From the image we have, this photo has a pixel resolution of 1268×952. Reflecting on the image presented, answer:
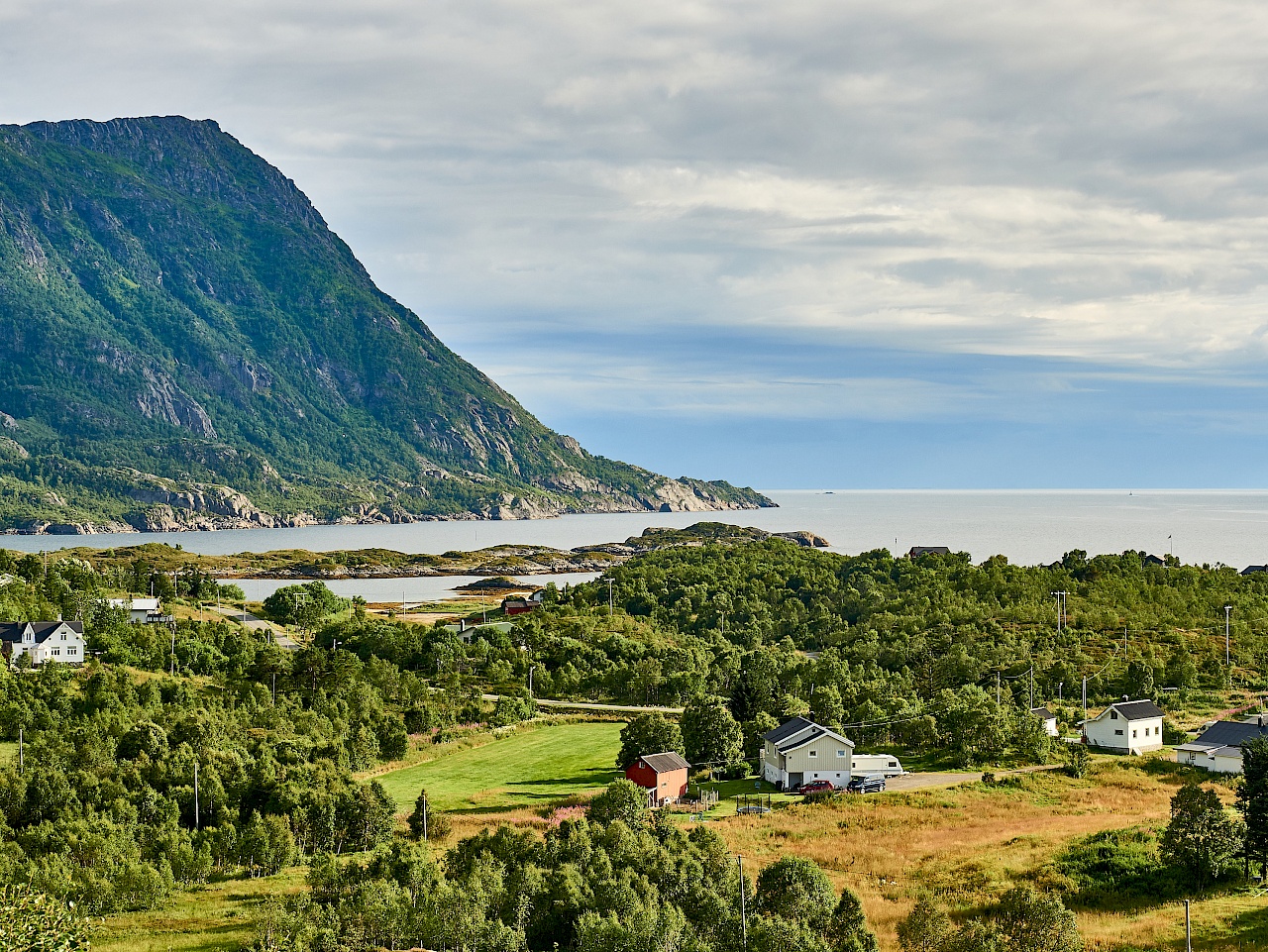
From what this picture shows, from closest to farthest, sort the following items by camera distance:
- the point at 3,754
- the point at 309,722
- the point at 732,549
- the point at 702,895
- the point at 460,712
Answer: the point at 702,895
the point at 3,754
the point at 309,722
the point at 460,712
the point at 732,549

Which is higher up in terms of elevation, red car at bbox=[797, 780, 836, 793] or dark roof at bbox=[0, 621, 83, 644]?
dark roof at bbox=[0, 621, 83, 644]

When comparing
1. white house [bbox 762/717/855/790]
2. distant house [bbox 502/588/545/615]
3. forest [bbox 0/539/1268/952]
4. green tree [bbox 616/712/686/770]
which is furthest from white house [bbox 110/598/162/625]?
white house [bbox 762/717/855/790]

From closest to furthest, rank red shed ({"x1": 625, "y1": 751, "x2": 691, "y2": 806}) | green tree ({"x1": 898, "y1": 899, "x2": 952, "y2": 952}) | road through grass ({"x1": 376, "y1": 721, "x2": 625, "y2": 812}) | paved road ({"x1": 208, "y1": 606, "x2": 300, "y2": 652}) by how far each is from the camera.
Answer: green tree ({"x1": 898, "y1": 899, "x2": 952, "y2": 952}) → red shed ({"x1": 625, "y1": 751, "x2": 691, "y2": 806}) → road through grass ({"x1": 376, "y1": 721, "x2": 625, "y2": 812}) → paved road ({"x1": 208, "y1": 606, "x2": 300, "y2": 652})

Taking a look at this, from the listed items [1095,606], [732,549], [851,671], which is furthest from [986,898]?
[732,549]

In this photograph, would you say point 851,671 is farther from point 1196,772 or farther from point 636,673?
point 1196,772

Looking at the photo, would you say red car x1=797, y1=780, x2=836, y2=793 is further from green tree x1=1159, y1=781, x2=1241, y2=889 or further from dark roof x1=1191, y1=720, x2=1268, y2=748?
dark roof x1=1191, y1=720, x2=1268, y2=748

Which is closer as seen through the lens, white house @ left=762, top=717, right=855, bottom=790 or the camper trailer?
white house @ left=762, top=717, right=855, bottom=790

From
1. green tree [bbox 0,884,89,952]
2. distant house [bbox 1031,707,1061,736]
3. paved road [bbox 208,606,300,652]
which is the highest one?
paved road [bbox 208,606,300,652]

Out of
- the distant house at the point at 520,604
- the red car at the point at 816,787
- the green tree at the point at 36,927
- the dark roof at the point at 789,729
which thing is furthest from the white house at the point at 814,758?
the distant house at the point at 520,604
